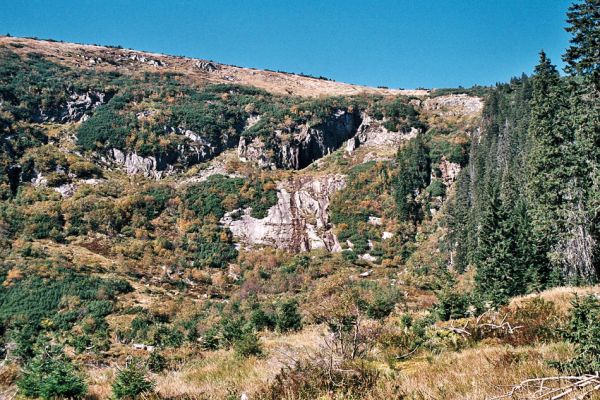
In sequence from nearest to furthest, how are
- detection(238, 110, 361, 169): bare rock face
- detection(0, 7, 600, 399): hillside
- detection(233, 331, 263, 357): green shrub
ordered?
detection(0, 7, 600, 399): hillside → detection(233, 331, 263, 357): green shrub → detection(238, 110, 361, 169): bare rock face

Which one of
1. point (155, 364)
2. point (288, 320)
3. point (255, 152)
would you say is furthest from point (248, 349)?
point (255, 152)

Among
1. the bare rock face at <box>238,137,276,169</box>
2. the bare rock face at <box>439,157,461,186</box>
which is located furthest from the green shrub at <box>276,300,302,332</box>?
the bare rock face at <box>238,137,276,169</box>

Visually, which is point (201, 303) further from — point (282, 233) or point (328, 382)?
point (328, 382)

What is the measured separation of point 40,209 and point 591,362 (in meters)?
70.2

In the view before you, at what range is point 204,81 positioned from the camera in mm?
115375

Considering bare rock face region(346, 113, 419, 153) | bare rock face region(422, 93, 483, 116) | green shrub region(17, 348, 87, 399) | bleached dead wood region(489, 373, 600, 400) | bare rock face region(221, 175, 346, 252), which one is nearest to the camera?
bleached dead wood region(489, 373, 600, 400)

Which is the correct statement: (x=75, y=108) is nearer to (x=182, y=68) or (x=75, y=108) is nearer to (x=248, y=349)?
(x=182, y=68)

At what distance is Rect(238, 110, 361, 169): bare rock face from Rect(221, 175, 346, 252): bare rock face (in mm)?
11433

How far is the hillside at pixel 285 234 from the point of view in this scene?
658cm

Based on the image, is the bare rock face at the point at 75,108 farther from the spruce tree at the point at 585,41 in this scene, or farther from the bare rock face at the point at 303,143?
the spruce tree at the point at 585,41

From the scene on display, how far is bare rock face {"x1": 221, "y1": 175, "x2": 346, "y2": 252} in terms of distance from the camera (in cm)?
6475

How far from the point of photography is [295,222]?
68.9m

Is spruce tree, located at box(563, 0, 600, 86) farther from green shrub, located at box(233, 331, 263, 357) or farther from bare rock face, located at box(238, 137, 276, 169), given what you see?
bare rock face, located at box(238, 137, 276, 169)

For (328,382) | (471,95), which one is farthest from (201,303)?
(471,95)
